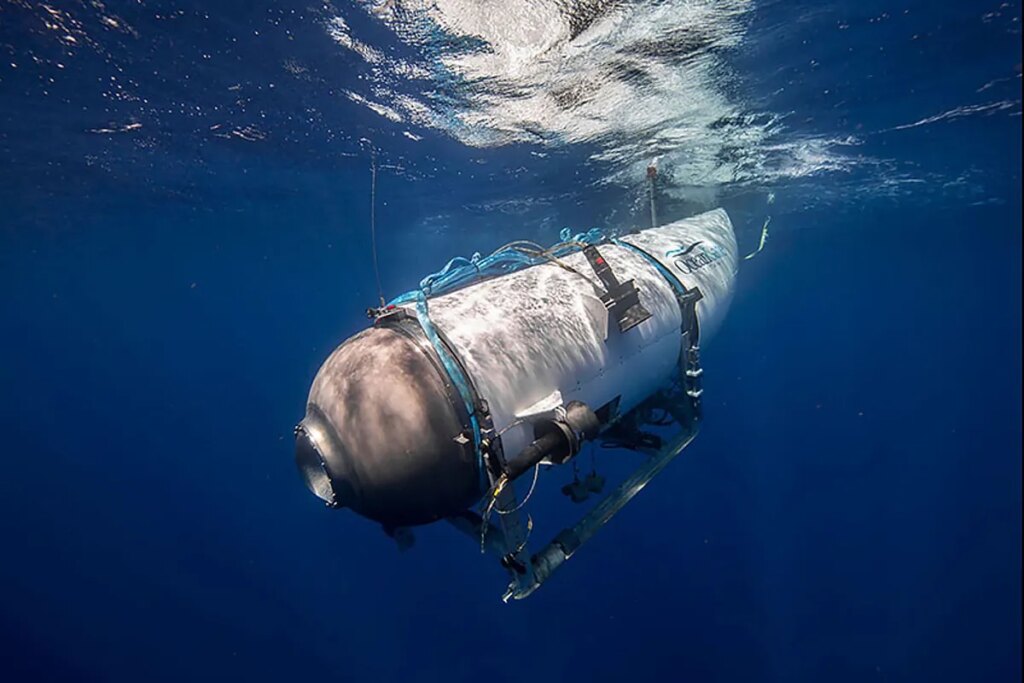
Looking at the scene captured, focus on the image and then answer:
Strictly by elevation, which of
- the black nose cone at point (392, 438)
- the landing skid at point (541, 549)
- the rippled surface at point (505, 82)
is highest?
the rippled surface at point (505, 82)

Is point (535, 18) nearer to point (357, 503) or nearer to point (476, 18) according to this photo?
point (476, 18)

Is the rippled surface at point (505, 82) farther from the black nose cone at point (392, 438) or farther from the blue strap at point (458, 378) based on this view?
the black nose cone at point (392, 438)

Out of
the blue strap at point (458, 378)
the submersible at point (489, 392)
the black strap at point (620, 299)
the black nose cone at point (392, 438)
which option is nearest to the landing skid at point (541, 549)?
the submersible at point (489, 392)

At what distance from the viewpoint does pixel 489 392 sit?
10.7ft

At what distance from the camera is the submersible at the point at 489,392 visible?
120 inches

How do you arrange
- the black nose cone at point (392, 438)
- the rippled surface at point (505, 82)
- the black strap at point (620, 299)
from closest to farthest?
1. the black nose cone at point (392, 438)
2. the black strap at point (620, 299)
3. the rippled surface at point (505, 82)

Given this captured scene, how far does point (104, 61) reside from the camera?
731 cm

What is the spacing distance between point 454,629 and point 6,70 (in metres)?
16.1

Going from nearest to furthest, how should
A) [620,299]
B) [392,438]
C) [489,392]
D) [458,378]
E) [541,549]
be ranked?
[392,438] < [458,378] < [489,392] < [541,549] < [620,299]

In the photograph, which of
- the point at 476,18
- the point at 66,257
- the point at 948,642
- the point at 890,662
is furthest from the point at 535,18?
the point at 66,257

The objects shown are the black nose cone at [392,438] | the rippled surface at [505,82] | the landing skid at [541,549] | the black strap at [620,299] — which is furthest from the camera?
the rippled surface at [505,82]

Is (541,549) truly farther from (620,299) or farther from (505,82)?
(505,82)

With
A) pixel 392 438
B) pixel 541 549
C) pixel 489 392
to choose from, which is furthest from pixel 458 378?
pixel 541 549

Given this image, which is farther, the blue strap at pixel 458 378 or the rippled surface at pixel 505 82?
the rippled surface at pixel 505 82
